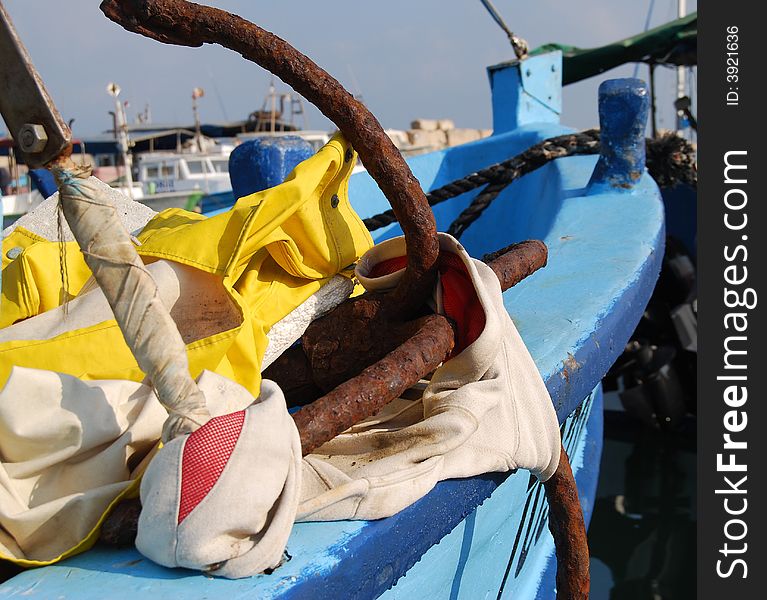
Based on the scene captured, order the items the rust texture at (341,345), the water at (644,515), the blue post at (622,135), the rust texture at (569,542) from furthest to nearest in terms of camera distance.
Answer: the water at (644,515)
the blue post at (622,135)
the rust texture at (569,542)
the rust texture at (341,345)

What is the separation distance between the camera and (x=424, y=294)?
1.16 meters

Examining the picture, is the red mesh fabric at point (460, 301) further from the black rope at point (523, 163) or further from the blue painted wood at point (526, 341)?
the black rope at point (523, 163)

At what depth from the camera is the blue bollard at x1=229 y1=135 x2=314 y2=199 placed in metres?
2.80

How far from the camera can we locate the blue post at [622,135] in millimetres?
2518

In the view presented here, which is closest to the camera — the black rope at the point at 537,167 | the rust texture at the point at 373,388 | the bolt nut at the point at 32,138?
the bolt nut at the point at 32,138

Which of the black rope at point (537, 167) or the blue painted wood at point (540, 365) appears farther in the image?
the black rope at point (537, 167)

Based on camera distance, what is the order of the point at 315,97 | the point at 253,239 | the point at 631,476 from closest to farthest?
the point at 315,97 < the point at 253,239 < the point at 631,476

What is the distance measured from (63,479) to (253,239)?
436 millimetres

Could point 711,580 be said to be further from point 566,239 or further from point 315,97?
point 315,97

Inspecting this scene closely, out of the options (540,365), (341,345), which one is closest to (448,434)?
(341,345)

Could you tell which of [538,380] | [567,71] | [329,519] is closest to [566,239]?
[538,380]

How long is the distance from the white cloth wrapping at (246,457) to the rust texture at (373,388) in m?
0.04

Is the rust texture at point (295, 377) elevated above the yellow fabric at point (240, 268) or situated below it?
below

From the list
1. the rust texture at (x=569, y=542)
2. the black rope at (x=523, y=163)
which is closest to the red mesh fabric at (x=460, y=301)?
the rust texture at (x=569, y=542)
